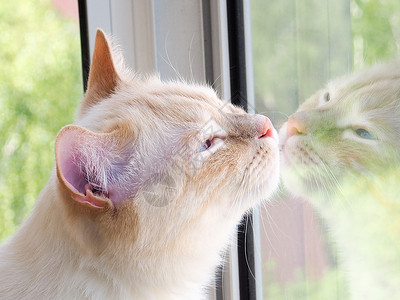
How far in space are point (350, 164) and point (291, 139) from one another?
0.46 ft

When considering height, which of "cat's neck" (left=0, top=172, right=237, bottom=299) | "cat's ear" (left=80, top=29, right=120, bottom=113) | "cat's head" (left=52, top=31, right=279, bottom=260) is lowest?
"cat's neck" (left=0, top=172, right=237, bottom=299)

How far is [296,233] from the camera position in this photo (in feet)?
3.29

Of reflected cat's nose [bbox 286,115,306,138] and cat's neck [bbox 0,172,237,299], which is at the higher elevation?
reflected cat's nose [bbox 286,115,306,138]

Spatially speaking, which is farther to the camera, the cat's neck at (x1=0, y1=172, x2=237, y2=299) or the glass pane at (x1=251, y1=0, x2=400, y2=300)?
the cat's neck at (x1=0, y1=172, x2=237, y2=299)

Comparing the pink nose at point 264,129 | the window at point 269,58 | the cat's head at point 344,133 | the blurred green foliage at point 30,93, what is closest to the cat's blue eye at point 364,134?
the cat's head at point 344,133

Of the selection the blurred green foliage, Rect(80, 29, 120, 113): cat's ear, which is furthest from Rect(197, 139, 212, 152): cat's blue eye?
the blurred green foliage

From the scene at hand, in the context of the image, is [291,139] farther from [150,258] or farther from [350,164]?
[150,258]

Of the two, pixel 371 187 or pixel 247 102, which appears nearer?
pixel 371 187

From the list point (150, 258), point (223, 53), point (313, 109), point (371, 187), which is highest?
point (223, 53)

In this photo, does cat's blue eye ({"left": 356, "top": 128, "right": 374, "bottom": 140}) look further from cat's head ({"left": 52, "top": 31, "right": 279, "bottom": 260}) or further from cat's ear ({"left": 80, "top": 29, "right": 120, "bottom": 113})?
cat's ear ({"left": 80, "top": 29, "right": 120, "bottom": 113})

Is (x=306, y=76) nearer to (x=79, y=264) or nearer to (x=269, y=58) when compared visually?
(x=269, y=58)

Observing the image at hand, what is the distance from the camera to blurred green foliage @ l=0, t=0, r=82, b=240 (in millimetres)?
1420

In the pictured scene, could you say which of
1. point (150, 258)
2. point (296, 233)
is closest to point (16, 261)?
point (150, 258)

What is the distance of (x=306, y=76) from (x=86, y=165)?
44cm
